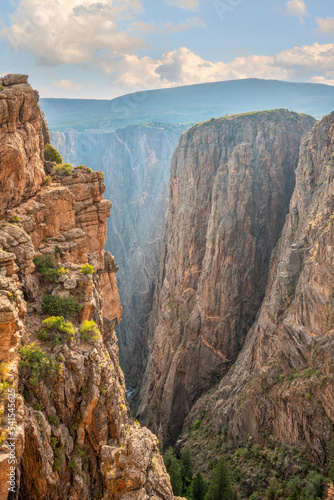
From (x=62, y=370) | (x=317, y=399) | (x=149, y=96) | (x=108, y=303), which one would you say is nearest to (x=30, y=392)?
(x=62, y=370)

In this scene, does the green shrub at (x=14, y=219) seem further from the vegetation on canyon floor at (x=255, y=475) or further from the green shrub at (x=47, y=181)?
the vegetation on canyon floor at (x=255, y=475)

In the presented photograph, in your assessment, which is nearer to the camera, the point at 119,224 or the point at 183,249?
the point at 183,249

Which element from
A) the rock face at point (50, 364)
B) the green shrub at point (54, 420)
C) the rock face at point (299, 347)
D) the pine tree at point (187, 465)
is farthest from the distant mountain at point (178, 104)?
the green shrub at point (54, 420)

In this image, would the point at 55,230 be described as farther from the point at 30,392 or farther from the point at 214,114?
the point at 214,114

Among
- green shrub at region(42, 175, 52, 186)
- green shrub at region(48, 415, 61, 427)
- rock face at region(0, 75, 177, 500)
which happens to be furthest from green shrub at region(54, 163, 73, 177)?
green shrub at region(48, 415, 61, 427)

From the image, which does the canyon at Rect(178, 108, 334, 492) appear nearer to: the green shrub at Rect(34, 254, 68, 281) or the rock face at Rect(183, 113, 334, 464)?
the rock face at Rect(183, 113, 334, 464)
